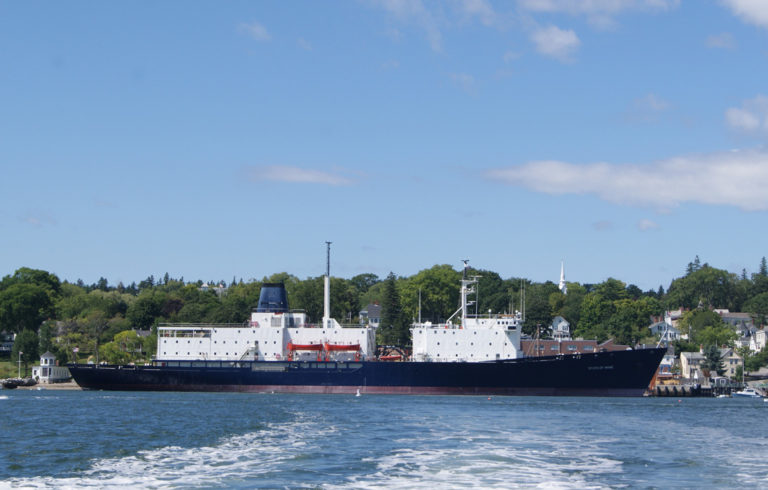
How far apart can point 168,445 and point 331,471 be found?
7040 mm

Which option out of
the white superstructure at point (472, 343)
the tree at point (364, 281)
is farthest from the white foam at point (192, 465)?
the tree at point (364, 281)

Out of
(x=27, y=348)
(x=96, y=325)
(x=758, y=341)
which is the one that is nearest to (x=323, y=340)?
(x=27, y=348)

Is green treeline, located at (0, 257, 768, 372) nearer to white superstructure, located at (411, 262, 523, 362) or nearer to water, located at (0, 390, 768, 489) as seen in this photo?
white superstructure, located at (411, 262, 523, 362)

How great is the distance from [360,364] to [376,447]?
96.0 feet

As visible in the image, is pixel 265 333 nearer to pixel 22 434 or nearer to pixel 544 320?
pixel 22 434

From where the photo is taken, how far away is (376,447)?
25812 mm

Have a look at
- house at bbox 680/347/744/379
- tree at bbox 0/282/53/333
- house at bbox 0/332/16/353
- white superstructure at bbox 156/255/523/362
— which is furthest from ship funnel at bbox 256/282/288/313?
house at bbox 0/332/16/353

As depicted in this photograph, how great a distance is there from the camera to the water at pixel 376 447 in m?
20.5

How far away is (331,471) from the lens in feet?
70.1

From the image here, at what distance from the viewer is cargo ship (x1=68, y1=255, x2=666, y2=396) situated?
53781 millimetres

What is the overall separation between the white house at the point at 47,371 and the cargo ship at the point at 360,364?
1765 cm

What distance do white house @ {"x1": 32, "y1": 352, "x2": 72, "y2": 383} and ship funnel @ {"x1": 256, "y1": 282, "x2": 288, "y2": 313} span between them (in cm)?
2455

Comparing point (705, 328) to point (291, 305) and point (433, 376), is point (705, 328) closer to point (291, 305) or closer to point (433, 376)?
point (291, 305)

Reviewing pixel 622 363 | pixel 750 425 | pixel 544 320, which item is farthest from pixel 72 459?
pixel 544 320
